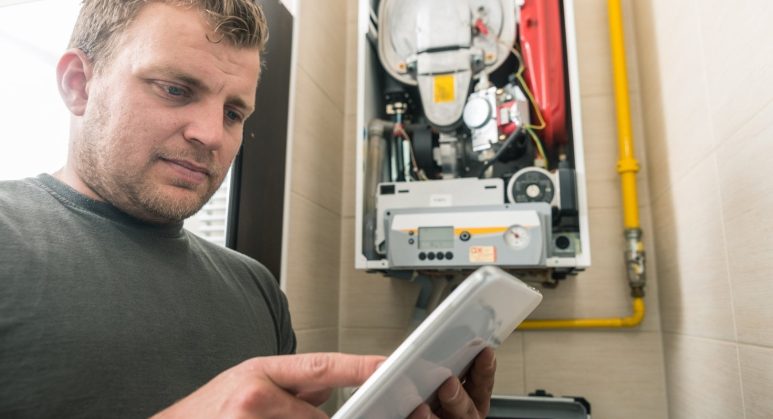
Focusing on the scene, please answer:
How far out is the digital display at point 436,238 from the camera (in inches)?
53.4

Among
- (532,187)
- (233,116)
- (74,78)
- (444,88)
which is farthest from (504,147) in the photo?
(74,78)

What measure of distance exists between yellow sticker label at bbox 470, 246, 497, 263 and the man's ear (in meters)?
0.94

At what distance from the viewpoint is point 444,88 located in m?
1.53

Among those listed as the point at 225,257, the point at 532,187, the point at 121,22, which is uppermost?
the point at 121,22

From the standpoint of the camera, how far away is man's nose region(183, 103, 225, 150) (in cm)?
74

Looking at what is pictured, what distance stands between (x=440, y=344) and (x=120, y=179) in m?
0.52

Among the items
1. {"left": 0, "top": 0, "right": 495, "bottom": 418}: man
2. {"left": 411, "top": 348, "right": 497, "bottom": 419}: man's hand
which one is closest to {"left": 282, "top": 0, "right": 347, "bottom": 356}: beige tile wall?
{"left": 0, "top": 0, "right": 495, "bottom": 418}: man

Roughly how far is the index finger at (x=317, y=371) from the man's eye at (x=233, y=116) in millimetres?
554

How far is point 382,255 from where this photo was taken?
59.3 inches

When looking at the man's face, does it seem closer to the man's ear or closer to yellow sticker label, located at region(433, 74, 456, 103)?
the man's ear

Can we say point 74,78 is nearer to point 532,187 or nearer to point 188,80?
point 188,80

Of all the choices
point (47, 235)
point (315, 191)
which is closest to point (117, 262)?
point (47, 235)

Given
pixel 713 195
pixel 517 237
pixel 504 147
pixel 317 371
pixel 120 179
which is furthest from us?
pixel 504 147

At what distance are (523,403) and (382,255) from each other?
58 centimetres
